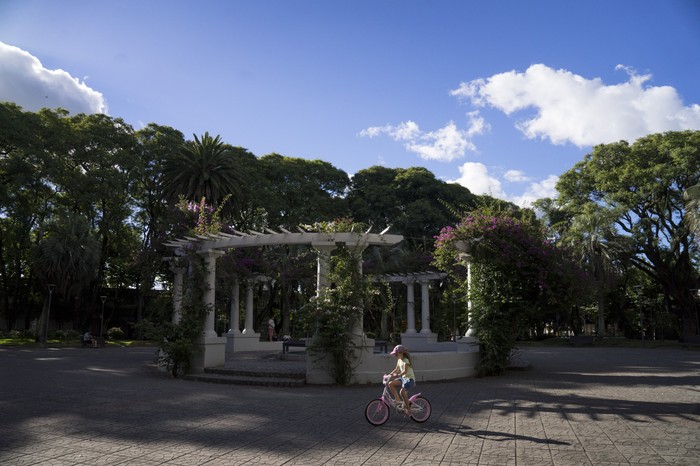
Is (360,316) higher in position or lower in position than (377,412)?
higher

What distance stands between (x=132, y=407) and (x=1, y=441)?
2.66 m

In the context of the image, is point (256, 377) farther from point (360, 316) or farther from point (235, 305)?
point (235, 305)

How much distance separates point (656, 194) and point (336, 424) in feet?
100

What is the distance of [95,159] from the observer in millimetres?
35000

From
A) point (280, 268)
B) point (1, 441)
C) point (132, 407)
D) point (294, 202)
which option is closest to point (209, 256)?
point (132, 407)

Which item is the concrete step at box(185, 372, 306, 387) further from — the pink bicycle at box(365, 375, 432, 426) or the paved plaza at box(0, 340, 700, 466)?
the pink bicycle at box(365, 375, 432, 426)

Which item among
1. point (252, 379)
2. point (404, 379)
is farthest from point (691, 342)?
point (404, 379)

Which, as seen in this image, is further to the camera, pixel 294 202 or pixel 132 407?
pixel 294 202

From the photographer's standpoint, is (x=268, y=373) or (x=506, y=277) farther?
(x=506, y=277)

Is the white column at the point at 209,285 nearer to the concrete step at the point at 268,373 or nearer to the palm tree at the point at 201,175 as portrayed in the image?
the concrete step at the point at 268,373

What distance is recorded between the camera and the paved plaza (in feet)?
19.2

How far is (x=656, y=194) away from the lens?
31359mm

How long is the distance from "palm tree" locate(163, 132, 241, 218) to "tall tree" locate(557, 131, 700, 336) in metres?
22.8

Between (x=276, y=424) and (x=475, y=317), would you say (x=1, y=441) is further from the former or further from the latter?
(x=475, y=317)
